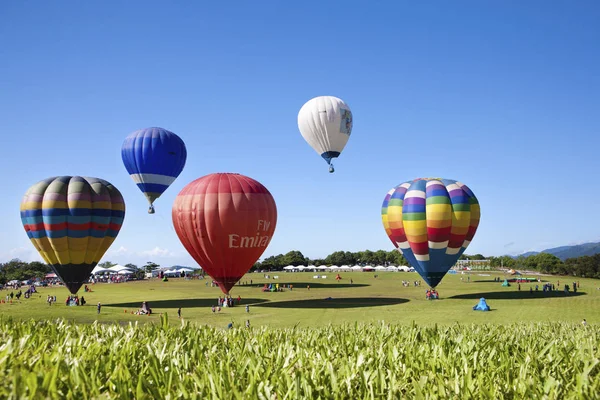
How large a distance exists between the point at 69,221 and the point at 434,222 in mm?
34984

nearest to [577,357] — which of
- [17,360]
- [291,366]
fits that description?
[291,366]

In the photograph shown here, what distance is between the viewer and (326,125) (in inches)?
1863

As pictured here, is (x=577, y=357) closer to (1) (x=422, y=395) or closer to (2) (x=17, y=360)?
(1) (x=422, y=395)

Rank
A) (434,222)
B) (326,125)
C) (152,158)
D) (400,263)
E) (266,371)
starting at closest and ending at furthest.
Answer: (266,371), (434,222), (326,125), (152,158), (400,263)

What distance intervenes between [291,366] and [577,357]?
171 inches

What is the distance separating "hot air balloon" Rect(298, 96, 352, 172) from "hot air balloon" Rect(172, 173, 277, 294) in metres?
11.4

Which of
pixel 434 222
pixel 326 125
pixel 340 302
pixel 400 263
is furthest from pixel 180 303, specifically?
pixel 400 263

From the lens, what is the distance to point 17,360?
18.2 ft

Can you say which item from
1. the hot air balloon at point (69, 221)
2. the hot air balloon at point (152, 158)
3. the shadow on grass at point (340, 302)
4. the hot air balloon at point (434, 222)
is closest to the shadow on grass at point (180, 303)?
the shadow on grass at point (340, 302)

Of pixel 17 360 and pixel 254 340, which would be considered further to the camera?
pixel 254 340

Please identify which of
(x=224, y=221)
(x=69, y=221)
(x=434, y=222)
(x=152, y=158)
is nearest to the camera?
(x=224, y=221)

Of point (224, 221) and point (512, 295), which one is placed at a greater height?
point (224, 221)

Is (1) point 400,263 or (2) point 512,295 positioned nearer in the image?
(2) point 512,295

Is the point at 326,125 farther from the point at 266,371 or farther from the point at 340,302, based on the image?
the point at 266,371
